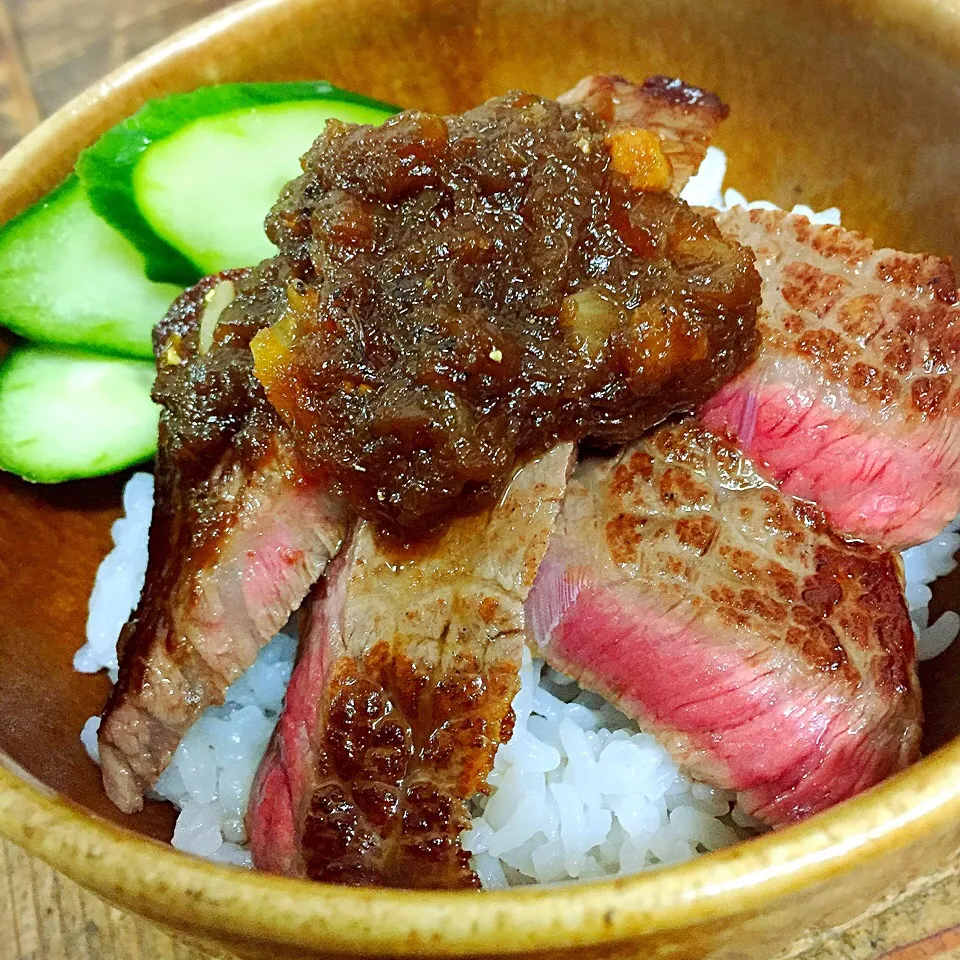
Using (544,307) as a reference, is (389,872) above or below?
below

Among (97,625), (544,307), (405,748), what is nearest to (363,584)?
(405,748)

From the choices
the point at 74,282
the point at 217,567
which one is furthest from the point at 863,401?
the point at 74,282

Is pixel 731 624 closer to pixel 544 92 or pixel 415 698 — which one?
pixel 415 698

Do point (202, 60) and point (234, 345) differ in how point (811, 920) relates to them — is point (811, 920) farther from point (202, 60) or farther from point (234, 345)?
point (202, 60)

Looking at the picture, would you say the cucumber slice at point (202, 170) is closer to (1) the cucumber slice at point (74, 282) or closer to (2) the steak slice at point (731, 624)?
(1) the cucumber slice at point (74, 282)

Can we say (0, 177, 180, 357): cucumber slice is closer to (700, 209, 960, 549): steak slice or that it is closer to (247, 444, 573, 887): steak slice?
(247, 444, 573, 887): steak slice

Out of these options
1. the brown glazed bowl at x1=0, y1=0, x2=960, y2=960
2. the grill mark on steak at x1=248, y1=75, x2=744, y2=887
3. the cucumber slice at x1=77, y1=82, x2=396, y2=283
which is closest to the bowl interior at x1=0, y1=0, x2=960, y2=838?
the brown glazed bowl at x1=0, y1=0, x2=960, y2=960
